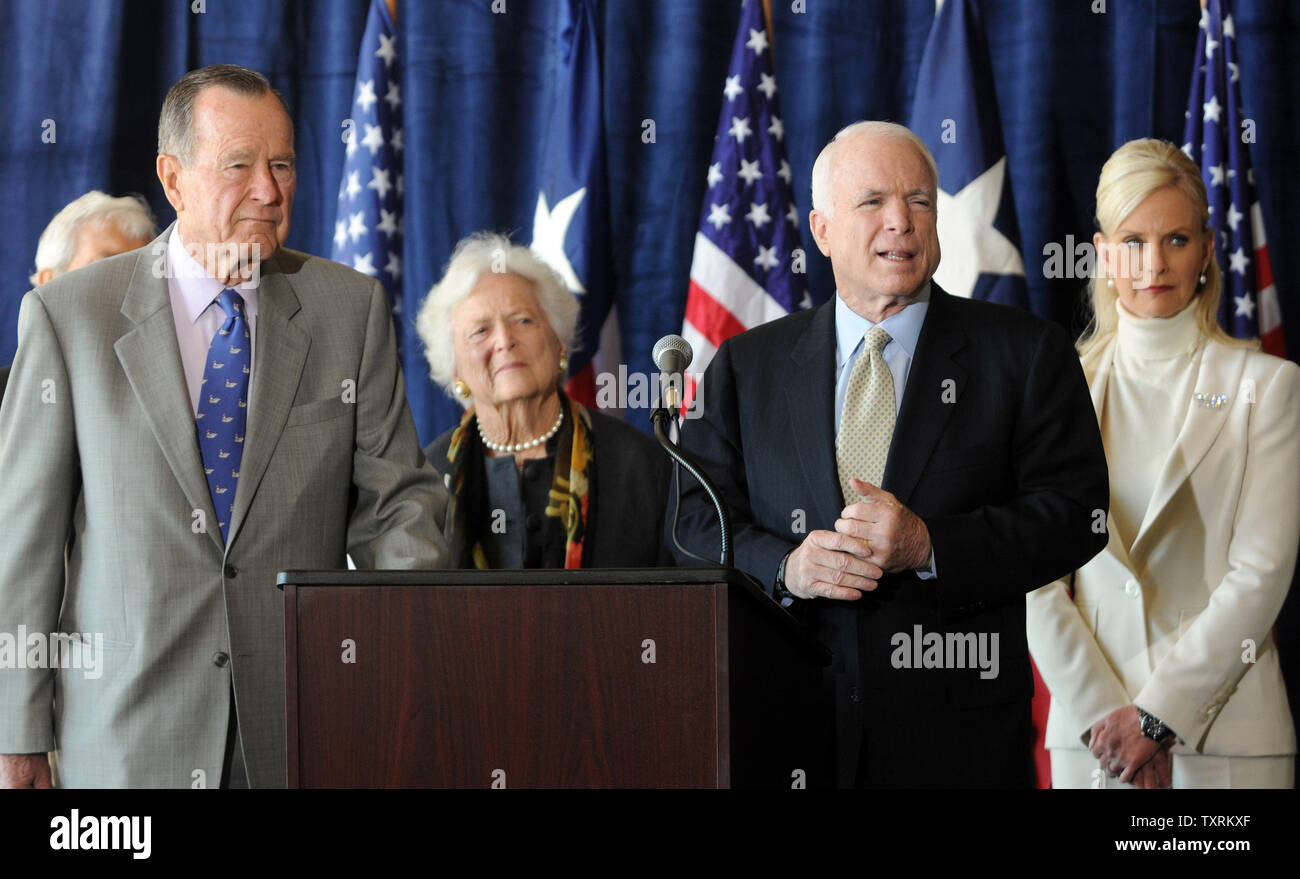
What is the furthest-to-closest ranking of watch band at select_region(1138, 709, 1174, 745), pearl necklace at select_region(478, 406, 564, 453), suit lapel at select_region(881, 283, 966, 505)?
pearl necklace at select_region(478, 406, 564, 453), watch band at select_region(1138, 709, 1174, 745), suit lapel at select_region(881, 283, 966, 505)

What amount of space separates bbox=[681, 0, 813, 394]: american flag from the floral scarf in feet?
2.48

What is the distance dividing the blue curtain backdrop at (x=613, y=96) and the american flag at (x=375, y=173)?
3.9 inches

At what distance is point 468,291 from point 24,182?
165cm

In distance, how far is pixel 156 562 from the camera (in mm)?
2451

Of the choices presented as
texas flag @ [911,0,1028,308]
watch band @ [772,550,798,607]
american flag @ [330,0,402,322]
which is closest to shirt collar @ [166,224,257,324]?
watch band @ [772,550,798,607]

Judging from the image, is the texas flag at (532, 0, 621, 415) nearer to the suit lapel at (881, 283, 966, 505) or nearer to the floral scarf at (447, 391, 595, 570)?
the floral scarf at (447, 391, 595, 570)

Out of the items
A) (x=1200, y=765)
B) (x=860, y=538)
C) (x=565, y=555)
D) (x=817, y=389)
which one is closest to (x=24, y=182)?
(x=565, y=555)

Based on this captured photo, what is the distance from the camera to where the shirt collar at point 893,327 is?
279cm

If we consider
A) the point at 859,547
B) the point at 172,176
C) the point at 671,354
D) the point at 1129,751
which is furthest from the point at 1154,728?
the point at 172,176

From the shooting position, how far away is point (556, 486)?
350 centimetres

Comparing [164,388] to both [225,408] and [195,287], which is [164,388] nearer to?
[225,408]

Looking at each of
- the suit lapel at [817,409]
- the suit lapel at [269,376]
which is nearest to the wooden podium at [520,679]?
the suit lapel at [269,376]

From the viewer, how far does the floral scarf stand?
345 cm
